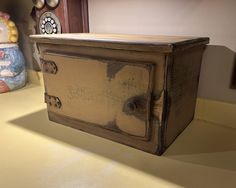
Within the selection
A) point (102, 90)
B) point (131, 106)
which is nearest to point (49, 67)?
point (102, 90)

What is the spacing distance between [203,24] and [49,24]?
724mm

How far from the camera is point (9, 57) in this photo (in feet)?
4.07

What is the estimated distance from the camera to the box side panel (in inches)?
25.3

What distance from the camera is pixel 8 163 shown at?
2.12 ft

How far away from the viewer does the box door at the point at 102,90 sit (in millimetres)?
659

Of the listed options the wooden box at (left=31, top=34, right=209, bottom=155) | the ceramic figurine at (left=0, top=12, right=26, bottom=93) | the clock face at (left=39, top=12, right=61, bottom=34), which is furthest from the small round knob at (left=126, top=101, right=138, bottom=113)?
the ceramic figurine at (left=0, top=12, right=26, bottom=93)

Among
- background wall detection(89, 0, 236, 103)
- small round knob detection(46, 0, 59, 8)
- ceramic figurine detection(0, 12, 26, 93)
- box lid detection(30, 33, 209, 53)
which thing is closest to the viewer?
box lid detection(30, 33, 209, 53)

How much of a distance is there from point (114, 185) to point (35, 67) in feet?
3.65

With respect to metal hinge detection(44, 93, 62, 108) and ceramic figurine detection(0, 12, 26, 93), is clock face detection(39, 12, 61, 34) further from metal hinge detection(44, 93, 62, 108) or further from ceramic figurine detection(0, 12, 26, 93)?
metal hinge detection(44, 93, 62, 108)

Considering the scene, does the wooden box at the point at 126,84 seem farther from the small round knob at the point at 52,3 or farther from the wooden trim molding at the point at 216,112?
the small round knob at the point at 52,3

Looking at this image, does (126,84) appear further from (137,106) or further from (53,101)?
(53,101)

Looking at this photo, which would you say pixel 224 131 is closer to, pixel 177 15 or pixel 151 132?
pixel 151 132

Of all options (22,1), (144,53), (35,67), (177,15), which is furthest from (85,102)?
(22,1)

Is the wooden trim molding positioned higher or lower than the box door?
lower
